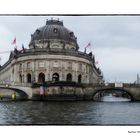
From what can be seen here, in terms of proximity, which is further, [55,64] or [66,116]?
[55,64]

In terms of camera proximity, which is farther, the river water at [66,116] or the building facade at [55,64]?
the building facade at [55,64]

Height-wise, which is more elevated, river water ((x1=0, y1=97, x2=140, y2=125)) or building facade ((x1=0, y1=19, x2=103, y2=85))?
building facade ((x1=0, y1=19, x2=103, y2=85))

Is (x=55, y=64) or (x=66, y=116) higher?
(x=55, y=64)

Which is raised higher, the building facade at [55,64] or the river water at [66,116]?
the building facade at [55,64]

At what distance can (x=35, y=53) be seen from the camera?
62.3 ft

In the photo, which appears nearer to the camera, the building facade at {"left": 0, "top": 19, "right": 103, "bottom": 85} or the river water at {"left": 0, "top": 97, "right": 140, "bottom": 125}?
the river water at {"left": 0, "top": 97, "right": 140, "bottom": 125}
